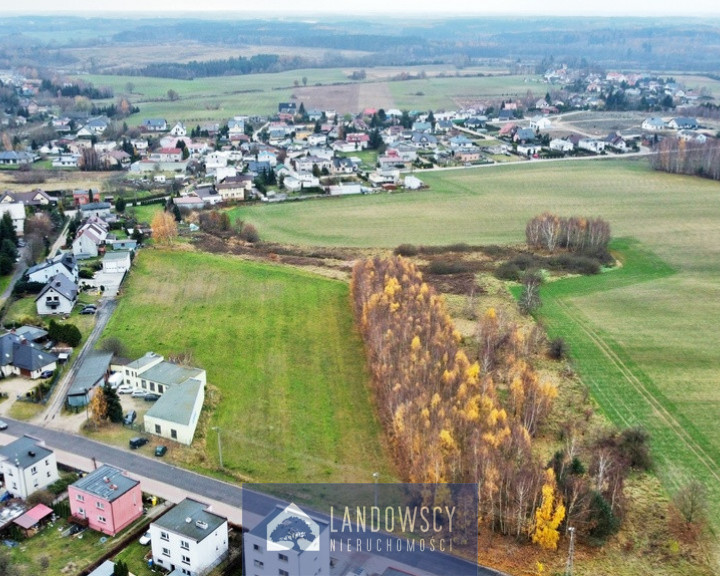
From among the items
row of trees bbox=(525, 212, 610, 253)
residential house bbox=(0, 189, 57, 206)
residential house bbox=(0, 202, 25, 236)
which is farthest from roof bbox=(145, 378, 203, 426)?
residential house bbox=(0, 189, 57, 206)

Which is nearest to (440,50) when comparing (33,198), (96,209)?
(33,198)

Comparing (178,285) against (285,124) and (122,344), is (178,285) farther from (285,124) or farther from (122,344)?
(285,124)

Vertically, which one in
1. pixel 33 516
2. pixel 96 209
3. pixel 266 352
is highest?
pixel 96 209

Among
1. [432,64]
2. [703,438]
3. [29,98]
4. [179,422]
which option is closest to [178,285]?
[179,422]

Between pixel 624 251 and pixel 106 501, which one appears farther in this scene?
pixel 624 251

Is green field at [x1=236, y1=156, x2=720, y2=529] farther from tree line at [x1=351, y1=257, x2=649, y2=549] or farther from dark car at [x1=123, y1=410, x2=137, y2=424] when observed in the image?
dark car at [x1=123, y1=410, x2=137, y2=424]

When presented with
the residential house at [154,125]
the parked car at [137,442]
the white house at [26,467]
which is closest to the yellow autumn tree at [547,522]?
the parked car at [137,442]

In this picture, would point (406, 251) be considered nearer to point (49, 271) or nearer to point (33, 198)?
point (49, 271)
